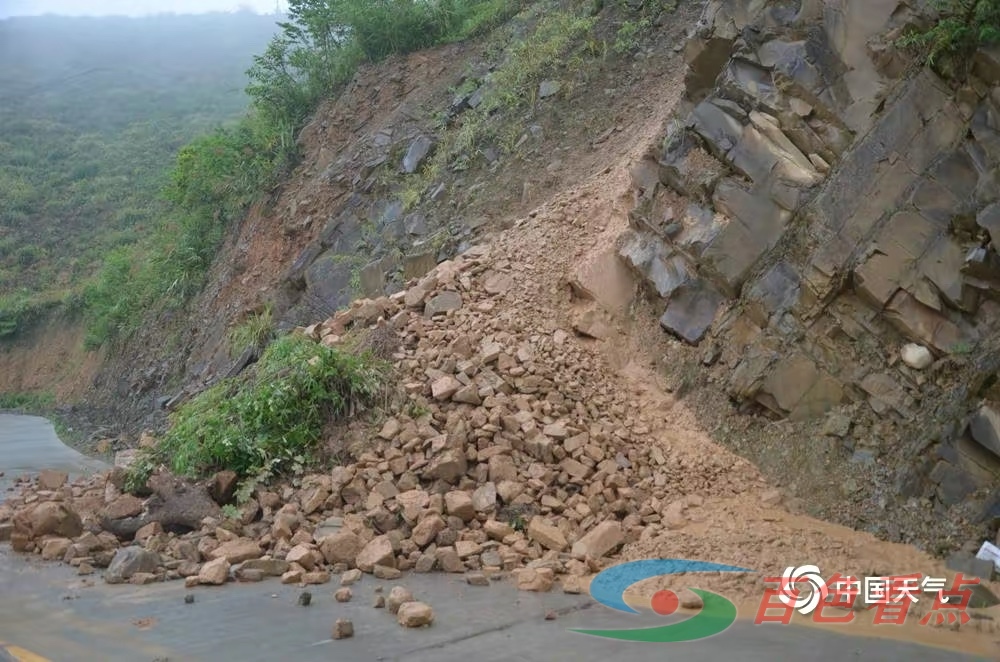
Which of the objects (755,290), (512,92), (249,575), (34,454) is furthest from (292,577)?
(34,454)

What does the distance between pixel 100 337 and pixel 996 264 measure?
18811 millimetres

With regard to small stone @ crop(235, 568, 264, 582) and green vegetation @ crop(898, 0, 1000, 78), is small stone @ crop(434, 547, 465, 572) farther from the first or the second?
green vegetation @ crop(898, 0, 1000, 78)

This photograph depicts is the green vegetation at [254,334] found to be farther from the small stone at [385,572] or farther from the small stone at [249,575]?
the small stone at [385,572]

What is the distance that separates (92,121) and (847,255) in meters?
42.9

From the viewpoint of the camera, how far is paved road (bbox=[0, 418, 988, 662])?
199 inches

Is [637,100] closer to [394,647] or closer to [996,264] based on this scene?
[996,264]

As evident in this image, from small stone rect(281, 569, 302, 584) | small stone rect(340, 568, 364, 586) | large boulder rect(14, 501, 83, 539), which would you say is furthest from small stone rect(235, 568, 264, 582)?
large boulder rect(14, 501, 83, 539)

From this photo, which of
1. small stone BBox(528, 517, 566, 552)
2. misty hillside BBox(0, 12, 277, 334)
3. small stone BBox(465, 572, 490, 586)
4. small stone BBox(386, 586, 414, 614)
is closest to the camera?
small stone BBox(386, 586, 414, 614)

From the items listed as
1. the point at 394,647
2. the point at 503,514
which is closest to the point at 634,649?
the point at 394,647

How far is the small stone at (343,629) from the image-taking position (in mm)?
5293

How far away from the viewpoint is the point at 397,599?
5.71 meters

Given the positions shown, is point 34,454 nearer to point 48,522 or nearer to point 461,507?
point 48,522

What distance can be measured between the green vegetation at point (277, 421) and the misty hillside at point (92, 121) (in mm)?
19767

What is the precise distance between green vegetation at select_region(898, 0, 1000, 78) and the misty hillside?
23.9m
